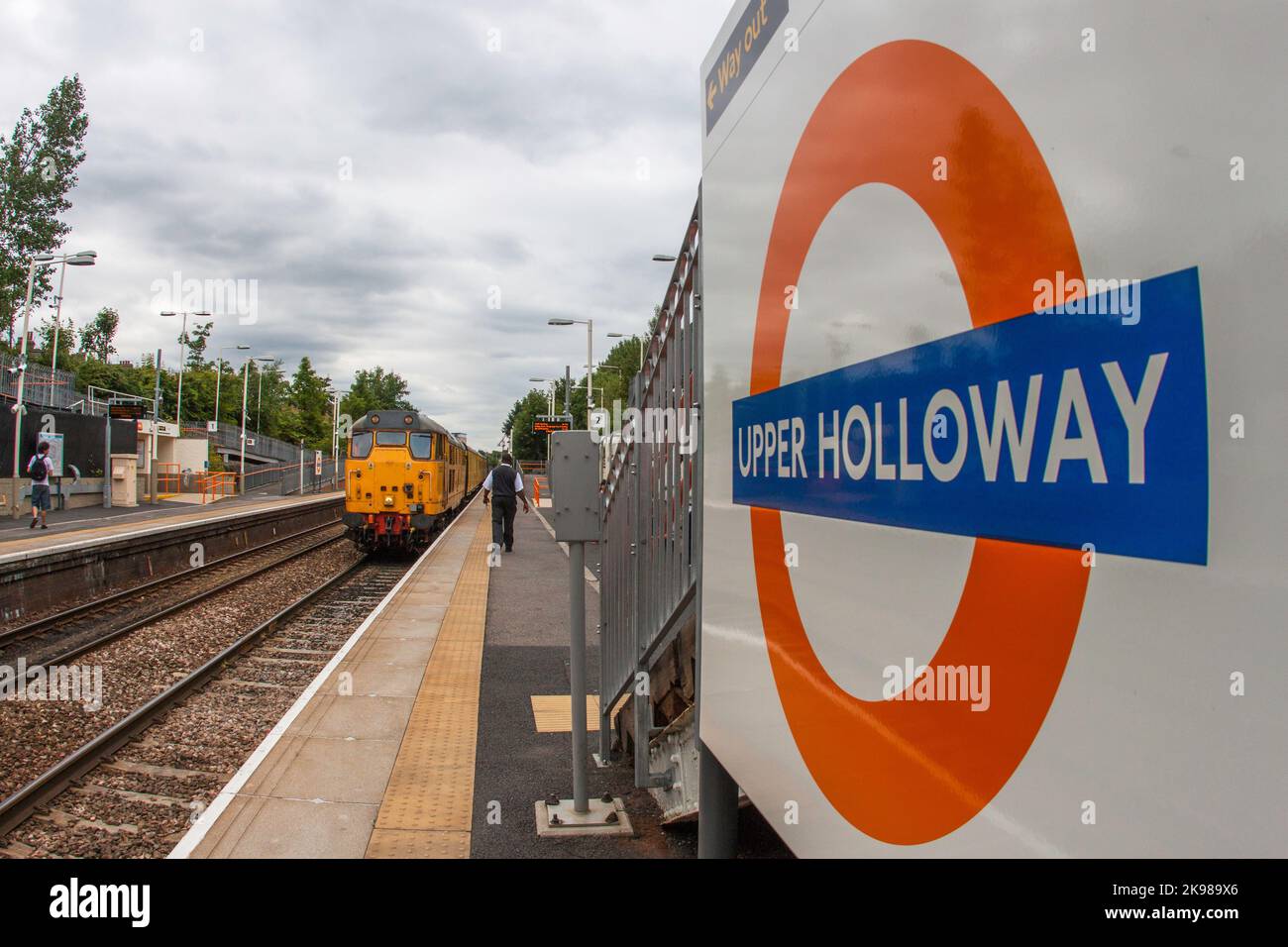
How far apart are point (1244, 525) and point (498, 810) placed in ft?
15.1

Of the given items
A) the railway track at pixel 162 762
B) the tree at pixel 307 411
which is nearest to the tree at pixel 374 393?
the tree at pixel 307 411

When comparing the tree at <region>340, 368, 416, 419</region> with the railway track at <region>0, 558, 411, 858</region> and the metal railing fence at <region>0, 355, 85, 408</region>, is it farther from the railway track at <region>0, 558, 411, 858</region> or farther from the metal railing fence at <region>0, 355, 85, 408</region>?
the railway track at <region>0, 558, 411, 858</region>

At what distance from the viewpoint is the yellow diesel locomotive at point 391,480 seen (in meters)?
18.5

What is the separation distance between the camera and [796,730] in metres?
1.99

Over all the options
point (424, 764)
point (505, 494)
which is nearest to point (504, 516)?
point (505, 494)

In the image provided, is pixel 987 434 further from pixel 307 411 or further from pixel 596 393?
pixel 307 411

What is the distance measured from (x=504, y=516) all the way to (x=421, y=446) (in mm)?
2637

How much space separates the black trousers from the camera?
1820cm

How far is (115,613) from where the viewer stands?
40.7 feet

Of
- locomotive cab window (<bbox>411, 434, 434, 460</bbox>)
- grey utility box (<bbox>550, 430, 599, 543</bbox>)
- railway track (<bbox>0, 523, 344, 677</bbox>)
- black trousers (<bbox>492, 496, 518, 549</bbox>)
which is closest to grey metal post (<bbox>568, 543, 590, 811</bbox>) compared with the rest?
grey utility box (<bbox>550, 430, 599, 543</bbox>)

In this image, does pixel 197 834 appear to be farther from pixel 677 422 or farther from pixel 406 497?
pixel 406 497

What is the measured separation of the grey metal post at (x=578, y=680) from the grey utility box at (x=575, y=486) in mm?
98

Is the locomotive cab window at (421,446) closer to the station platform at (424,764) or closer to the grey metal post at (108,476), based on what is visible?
the station platform at (424,764)
